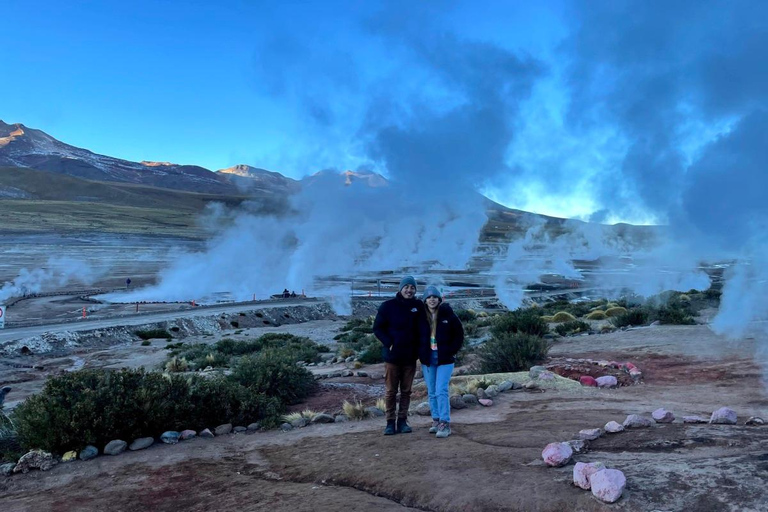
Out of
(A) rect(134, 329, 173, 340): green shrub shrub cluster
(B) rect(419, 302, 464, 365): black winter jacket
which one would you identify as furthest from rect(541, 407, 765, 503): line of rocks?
(A) rect(134, 329, 173, 340): green shrub shrub cluster

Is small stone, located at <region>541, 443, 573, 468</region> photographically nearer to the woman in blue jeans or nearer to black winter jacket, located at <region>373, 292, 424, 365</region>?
the woman in blue jeans

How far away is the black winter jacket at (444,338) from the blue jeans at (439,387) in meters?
0.11

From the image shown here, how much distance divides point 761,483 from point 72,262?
249 feet

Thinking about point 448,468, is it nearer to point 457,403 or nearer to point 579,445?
point 579,445

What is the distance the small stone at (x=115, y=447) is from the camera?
7.75 m

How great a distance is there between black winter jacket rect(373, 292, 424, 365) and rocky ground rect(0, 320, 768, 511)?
3.64 ft

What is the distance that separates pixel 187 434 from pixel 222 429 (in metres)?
0.55

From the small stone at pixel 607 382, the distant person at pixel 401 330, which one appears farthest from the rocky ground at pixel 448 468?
the small stone at pixel 607 382

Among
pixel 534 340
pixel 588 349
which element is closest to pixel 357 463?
pixel 534 340

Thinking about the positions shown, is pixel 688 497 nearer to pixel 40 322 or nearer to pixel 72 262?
pixel 40 322

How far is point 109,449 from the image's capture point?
305 inches

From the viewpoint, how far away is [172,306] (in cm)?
4434

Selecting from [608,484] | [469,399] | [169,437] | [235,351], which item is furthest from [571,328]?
[608,484]

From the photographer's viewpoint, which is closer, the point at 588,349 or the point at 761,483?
the point at 761,483
